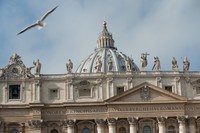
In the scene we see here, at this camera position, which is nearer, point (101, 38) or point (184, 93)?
point (184, 93)

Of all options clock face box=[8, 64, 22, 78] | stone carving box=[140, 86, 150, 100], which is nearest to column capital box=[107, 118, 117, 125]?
stone carving box=[140, 86, 150, 100]

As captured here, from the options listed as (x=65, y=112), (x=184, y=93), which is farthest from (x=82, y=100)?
(x=184, y=93)

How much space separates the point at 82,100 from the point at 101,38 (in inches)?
1482

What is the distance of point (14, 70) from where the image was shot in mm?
60812

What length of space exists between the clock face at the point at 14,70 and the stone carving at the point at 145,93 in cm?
1353

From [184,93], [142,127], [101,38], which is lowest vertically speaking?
[142,127]

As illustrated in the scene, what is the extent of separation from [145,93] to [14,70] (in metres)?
14.6

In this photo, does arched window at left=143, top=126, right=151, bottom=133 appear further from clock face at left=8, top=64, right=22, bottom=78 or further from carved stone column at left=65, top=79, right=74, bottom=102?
clock face at left=8, top=64, right=22, bottom=78

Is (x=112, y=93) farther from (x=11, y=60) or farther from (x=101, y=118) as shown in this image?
(x=11, y=60)

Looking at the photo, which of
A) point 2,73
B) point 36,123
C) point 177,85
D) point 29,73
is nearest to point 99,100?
point 36,123

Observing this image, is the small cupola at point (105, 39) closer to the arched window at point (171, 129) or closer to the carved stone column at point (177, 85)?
the carved stone column at point (177, 85)

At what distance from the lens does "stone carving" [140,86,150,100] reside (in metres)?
59.9

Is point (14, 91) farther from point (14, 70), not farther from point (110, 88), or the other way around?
point (110, 88)

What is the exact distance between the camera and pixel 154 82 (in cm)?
6100
